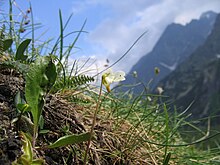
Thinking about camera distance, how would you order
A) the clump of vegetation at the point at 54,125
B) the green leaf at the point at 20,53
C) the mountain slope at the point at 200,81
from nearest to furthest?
the clump of vegetation at the point at 54,125
the green leaf at the point at 20,53
the mountain slope at the point at 200,81

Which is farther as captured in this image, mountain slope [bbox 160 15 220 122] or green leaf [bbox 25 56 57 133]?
mountain slope [bbox 160 15 220 122]

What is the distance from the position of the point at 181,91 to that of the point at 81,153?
131m

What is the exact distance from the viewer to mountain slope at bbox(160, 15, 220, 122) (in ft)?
358

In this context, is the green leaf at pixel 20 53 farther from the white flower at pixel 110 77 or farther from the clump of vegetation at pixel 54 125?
the white flower at pixel 110 77

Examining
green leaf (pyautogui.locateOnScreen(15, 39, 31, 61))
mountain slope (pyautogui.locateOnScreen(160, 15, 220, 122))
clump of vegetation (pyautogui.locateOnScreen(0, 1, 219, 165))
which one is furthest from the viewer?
mountain slope (pyautogui.locateOnScreen(160, 15, 220, 122))

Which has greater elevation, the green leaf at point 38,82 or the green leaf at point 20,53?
the green leaf at point 20,53

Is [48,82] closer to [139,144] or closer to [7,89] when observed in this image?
[7,89]

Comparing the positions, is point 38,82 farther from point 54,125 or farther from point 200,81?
point 200,81

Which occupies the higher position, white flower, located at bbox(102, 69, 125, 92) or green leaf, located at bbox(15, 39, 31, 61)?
green leaf, located at bbox(15, 39, 31, 61)

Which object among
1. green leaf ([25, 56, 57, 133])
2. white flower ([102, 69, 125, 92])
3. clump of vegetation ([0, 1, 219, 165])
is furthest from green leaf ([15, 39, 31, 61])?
white flower ([102, 69, 125, 92])

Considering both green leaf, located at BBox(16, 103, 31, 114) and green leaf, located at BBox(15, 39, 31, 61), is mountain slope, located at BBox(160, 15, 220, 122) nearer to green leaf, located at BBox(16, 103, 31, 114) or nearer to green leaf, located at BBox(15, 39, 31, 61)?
green leaf, located at BBox(15, 39, 31, 61)

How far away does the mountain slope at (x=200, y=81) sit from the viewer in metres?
109

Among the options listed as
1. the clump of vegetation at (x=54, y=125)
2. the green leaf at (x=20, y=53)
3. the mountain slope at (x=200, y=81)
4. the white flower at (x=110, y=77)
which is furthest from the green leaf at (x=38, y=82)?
the mountain slope at (x=200, y=81)

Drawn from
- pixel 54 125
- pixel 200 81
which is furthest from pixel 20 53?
pixel 200 81
